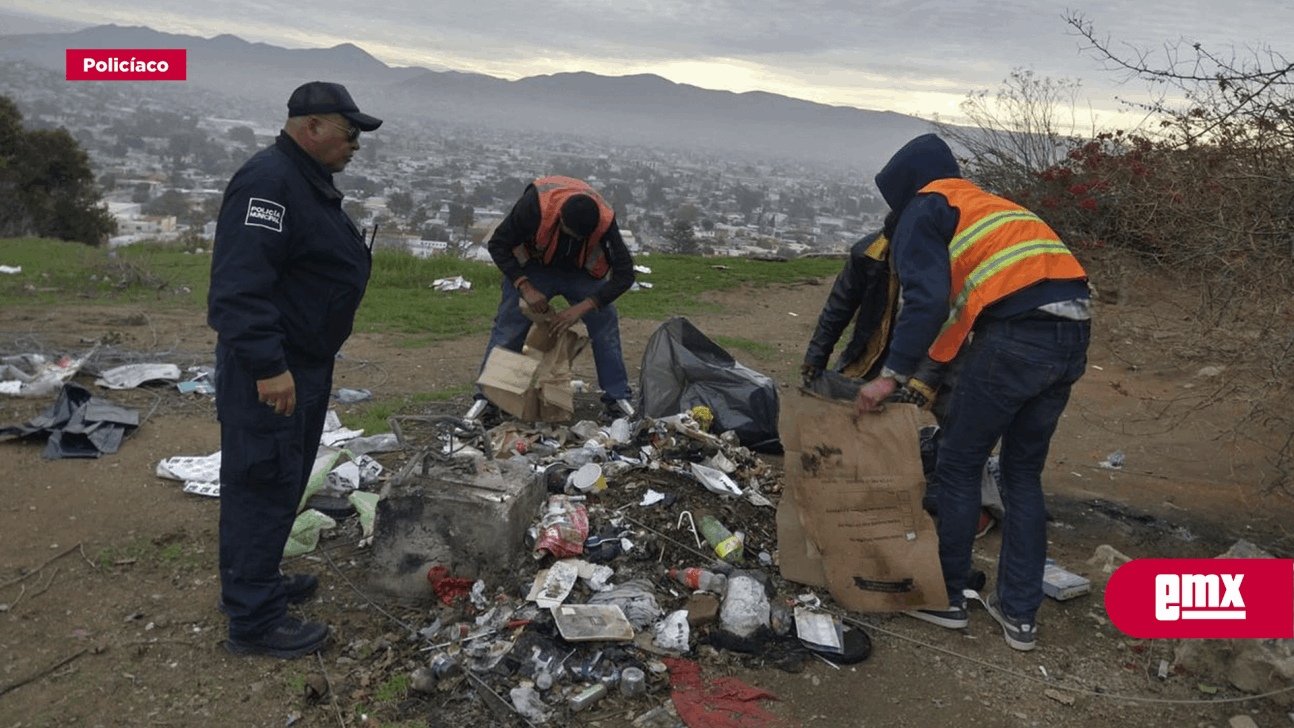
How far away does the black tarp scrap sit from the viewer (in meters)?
4.39

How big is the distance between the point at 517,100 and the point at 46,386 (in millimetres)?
134071

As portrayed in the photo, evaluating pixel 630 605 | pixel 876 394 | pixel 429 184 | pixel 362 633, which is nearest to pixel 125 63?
pixel 362 633

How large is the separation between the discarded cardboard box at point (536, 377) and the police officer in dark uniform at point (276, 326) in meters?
1.72

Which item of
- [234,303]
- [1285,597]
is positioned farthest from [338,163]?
[1285,597]

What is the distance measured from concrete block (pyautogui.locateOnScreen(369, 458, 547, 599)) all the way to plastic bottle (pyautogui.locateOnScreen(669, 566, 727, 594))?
0.65 metres

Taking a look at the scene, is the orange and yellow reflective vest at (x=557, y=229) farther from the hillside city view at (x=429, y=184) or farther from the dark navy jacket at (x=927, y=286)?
the hillside city view at (x=429, y=184)

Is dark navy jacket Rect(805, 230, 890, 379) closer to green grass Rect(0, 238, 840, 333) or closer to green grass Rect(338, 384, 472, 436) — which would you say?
green grass Rect(338, 384, 472, 436)

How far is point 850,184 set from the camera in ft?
198

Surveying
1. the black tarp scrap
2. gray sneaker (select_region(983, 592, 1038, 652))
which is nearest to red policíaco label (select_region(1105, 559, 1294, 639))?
gray sneaker (select_region(983, 592, 1038, 652))

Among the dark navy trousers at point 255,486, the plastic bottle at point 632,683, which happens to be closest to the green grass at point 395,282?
the dark navy trousers at point 255,486

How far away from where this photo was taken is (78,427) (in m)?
4.48

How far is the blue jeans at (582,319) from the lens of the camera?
16.2 ft

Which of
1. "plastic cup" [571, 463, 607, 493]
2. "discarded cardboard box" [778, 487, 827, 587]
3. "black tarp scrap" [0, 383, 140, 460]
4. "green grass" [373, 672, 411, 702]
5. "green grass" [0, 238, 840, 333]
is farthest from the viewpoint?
"green grass" [0, 238, 840, 333]

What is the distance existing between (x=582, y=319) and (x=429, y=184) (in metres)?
28.7
